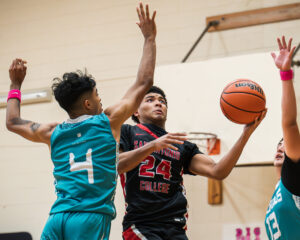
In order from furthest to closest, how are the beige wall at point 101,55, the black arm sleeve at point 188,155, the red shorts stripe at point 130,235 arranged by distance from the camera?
the beige wall at point 101,55, the black arm sleeve at point 188,155, the red shorts stripe at point 130,235

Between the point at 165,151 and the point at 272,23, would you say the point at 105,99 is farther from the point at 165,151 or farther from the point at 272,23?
the point at 165,151

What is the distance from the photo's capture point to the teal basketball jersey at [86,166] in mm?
2549

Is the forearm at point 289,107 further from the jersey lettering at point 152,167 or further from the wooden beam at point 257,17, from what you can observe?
the wooden beam at point 257,17

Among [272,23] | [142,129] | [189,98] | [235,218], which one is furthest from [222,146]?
[272,23]

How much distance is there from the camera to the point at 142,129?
12.2 feet

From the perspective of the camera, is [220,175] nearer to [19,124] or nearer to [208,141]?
[19,124]

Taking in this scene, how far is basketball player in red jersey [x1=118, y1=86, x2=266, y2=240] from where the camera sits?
3.17 meters

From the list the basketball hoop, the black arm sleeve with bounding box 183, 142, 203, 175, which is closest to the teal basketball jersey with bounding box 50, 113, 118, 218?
the black arm sleeve with bounding box 183, 142, 203, 175

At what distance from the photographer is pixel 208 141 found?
17.1 ft

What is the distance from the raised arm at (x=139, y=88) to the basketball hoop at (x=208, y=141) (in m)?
2.54

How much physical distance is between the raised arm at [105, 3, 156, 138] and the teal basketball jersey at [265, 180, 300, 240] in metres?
1.03

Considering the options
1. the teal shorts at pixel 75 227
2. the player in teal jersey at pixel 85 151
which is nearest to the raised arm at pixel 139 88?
the player in teal jersey at pixel 85 151

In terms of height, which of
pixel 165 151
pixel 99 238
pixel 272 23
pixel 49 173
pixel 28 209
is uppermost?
pixel 272 23

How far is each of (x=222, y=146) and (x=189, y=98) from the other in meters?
0.75
